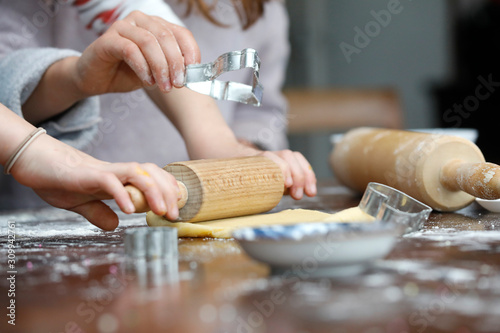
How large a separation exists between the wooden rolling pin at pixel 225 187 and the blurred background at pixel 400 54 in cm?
296

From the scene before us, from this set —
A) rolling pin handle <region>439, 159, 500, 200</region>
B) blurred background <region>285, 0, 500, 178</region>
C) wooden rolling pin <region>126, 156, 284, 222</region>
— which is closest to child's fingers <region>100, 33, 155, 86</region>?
wooden rolling pin <region>126, 156, 284, 222</region>

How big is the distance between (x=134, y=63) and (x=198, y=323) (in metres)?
0.56

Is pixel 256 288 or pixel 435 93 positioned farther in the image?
pixel 435 93

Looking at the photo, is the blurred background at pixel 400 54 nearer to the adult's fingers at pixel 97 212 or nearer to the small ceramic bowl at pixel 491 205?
the small ceramic bowl at pixel 491 205

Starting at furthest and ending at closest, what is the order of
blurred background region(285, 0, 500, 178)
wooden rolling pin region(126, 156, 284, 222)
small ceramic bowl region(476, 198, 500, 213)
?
blurred background region(285, 0, 500, 178)
small ceramic bowl region(476, 198, 500, 213)
wooden rolling pin region(126, 156, 284, 222)

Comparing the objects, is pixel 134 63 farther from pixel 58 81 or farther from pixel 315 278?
pixel 315 278

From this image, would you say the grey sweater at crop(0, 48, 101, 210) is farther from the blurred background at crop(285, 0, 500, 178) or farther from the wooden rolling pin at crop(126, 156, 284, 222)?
the blurred background at crop(285, 0, 500, 178)

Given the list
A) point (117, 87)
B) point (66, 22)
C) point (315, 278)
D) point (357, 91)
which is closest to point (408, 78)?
point (357, 91)

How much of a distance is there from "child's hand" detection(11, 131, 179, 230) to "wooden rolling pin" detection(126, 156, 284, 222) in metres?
0.08

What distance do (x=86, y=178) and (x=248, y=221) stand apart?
0.23 m

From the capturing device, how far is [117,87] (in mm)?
1003

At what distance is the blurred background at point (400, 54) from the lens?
3.80m

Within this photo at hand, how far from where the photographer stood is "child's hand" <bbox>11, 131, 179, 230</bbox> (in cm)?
63

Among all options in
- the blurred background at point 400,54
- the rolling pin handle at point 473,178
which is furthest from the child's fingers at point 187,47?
the blurred background at point 400,54
